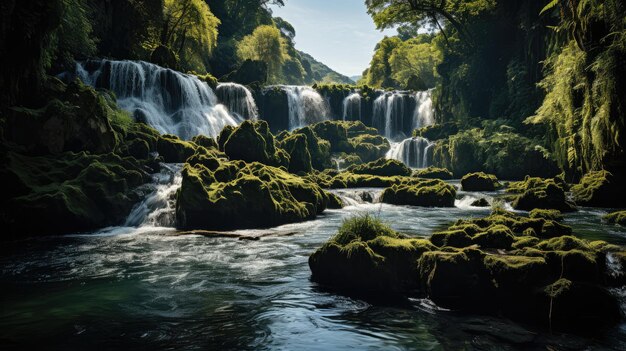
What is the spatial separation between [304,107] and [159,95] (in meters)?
20.2

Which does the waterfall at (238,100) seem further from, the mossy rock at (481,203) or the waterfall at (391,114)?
the mossy rock at (481,203)

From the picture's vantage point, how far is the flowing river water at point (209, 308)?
581 cm

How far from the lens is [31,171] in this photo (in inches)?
583

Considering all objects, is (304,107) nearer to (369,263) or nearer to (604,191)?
(604,191)

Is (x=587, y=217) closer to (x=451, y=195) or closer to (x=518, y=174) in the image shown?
(x=451, y=195)

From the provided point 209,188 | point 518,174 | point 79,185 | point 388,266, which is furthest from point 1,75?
point 518,174

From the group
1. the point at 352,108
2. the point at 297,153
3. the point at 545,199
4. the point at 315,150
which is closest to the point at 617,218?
the point at 545,199

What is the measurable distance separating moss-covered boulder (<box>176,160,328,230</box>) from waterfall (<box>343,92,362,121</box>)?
36272 mm

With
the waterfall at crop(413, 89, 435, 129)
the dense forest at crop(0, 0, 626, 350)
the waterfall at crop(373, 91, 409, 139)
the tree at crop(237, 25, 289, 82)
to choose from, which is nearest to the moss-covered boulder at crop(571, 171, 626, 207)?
the dense forest at crop(0, 0, 626, 350)

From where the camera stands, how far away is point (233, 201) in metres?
15.4

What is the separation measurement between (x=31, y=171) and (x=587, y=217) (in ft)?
64.3

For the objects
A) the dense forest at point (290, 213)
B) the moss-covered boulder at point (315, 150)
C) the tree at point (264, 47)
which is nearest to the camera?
the dense forest at point (290, 213)

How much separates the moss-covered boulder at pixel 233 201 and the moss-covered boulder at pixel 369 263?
7154mm

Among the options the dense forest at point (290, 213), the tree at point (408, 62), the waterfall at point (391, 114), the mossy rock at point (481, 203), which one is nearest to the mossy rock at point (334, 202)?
the dense forest at point (290, 213)
